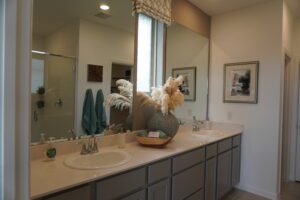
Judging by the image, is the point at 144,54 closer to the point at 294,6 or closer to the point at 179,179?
the point at 179,179

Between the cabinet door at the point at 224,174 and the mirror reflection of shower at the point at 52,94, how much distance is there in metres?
1.85

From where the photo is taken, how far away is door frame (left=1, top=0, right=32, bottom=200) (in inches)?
19.5

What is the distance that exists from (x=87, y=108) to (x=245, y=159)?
2434 mm

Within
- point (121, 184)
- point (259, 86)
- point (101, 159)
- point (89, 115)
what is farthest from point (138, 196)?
point (259, 86)

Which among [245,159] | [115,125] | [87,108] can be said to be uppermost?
[87,108]

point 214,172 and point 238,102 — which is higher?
point 238,102

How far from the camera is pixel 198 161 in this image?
2.23 metres

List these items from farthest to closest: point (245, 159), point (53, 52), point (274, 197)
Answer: point (245, 159)
point (274, 197)
point (53, 52)

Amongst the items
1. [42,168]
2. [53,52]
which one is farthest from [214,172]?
[53,52]

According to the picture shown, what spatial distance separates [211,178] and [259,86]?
146 cm

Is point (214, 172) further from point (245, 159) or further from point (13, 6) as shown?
point (13, 6)

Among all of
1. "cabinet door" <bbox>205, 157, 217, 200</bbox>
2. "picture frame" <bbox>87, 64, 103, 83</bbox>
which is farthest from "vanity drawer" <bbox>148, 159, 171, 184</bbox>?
"picture frame" <bbox>87, 64, 103, 83</bbox>

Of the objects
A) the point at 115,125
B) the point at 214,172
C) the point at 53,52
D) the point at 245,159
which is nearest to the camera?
the point at 53,52

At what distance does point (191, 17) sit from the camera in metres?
3.11
